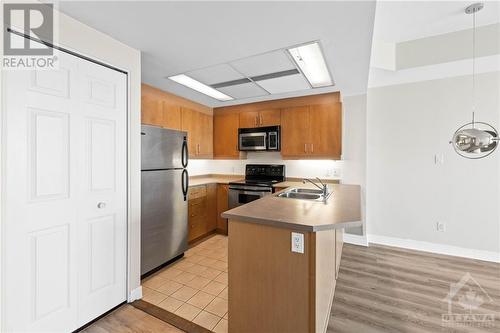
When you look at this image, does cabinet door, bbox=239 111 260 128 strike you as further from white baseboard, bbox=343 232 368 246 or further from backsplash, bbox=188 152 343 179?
white baseboard, bbox=343 232 368 246

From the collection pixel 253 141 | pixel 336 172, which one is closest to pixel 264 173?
pixel 253 141

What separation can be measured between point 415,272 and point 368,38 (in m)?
2.75

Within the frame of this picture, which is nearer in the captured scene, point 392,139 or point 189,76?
point 189,76

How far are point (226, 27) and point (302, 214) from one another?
1.61 meters

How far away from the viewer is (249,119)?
4.41m

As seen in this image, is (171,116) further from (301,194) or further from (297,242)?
(297,242)

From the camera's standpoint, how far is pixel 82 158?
1831mm

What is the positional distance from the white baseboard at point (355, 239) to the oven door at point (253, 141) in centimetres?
209

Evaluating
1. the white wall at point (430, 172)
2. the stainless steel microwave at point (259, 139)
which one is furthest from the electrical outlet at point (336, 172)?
the stainless steel microwave at point (259, 139)

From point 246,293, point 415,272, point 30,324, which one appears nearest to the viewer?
point 30,324

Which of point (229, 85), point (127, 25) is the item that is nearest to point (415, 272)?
point (229, 85)

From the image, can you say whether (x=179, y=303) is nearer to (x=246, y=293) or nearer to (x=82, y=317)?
(x=82, y=317)

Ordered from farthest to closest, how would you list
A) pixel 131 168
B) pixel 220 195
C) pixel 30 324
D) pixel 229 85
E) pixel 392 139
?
pixel 220 195 < pixel 392 139 < pixel 229 85 < pixel 131 168 < pixel 30 324

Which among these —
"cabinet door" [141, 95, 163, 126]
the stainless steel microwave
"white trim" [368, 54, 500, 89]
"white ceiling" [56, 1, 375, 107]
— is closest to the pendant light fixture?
"white trim" [368, 54, 500, 89]
